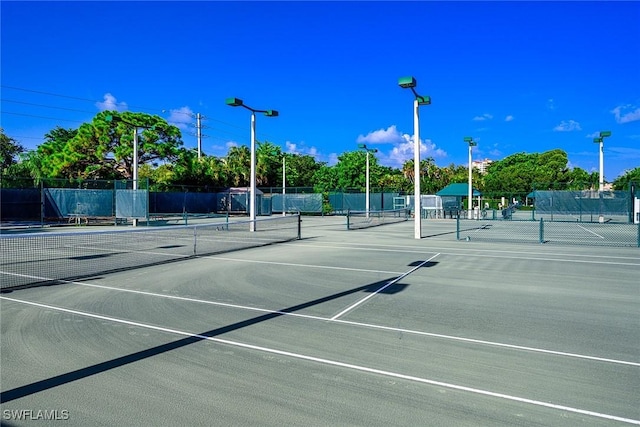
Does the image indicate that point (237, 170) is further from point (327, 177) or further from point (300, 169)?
point (300, 169)

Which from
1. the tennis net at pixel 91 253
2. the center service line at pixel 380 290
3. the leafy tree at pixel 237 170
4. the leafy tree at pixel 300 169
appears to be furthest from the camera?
the leafy tree at pixel 300 169

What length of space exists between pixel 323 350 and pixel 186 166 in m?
45.8

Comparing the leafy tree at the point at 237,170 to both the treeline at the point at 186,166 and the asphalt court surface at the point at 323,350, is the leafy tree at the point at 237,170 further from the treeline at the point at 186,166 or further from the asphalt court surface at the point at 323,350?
the asphalt court surface at the point at 323,350

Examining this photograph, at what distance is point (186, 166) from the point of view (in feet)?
158

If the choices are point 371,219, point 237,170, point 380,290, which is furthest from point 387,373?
point 237,170

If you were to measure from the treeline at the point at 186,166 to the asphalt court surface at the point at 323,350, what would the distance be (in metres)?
23.7

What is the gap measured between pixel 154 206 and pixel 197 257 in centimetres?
3080

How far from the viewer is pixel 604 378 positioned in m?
4.43

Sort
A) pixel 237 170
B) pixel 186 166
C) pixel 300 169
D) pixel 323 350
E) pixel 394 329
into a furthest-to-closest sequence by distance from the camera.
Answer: pixel 300 169
pixel 237 170
pixel 186 166
pixel 394 329
pixel 323 350

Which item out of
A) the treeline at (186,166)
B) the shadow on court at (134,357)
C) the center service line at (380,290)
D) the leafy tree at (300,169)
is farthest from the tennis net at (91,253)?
the leafy tree at (300,169)

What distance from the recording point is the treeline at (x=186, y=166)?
4325 centimetres

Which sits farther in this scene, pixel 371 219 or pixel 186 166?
pixel 186 166

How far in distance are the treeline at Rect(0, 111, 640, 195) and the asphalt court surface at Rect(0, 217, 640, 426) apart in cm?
2367

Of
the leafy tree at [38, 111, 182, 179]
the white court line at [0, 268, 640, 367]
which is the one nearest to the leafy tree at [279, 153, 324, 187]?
the leafy tree at [38, 111, 182, 179]
